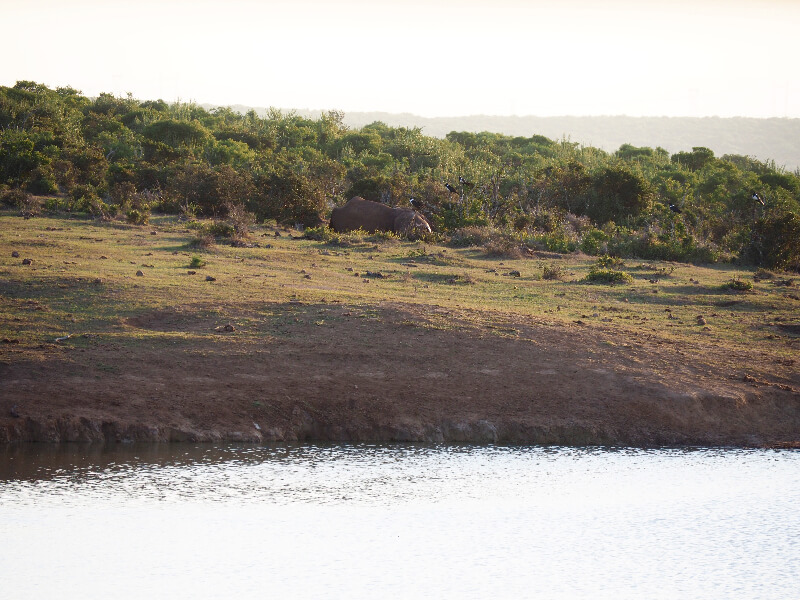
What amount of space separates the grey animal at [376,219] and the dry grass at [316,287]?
5.26 ft

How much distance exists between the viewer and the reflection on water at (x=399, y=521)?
26.9ft

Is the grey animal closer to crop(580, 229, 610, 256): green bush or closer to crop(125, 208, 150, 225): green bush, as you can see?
crop(580, 229, 610, 256): green bush

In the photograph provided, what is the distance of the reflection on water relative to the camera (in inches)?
322

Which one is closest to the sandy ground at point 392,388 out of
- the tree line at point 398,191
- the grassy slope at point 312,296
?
the grassy slope at point 312,296

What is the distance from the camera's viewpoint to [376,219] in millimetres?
27844

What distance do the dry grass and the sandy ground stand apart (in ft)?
2.45

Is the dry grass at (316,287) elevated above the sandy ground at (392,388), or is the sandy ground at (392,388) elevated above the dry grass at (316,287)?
the dry grass at (316,287)

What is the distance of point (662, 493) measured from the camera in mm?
10852

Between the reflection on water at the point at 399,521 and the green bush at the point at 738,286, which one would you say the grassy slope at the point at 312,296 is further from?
the reflection on water at the point at 399,521

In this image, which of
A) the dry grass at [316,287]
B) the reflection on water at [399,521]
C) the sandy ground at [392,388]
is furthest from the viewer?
the dry grass at [316,287]

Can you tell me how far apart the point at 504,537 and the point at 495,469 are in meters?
2.17

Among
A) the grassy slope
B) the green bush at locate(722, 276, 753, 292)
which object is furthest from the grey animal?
the green bush at locate(722, 276, 753, 292)

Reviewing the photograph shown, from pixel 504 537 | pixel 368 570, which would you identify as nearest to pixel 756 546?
pixel 504 537

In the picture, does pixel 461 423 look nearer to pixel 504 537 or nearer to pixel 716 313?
pixel 504 537
